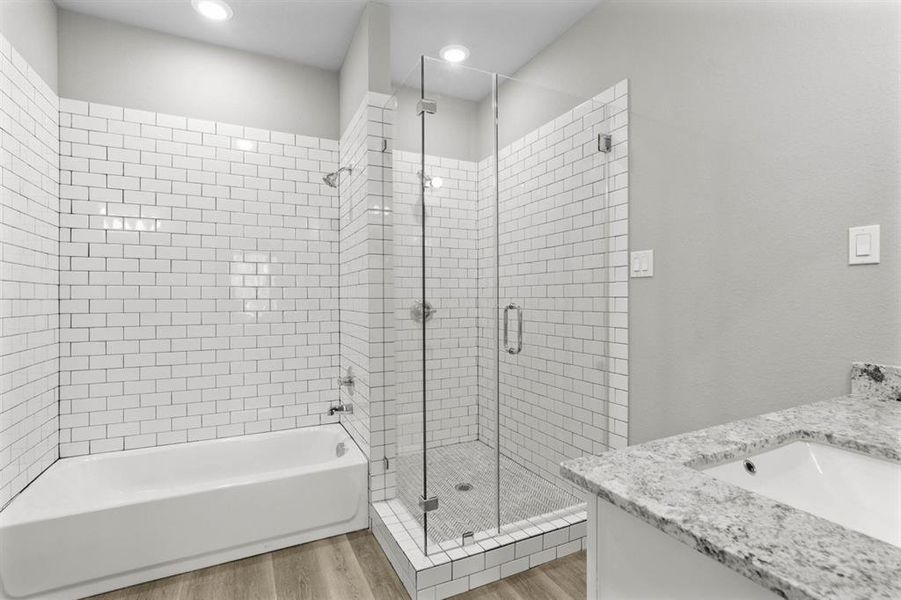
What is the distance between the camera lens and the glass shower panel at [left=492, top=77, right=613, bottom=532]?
84.5 inches

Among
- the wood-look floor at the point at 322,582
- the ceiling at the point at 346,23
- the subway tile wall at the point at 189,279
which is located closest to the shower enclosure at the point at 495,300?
the wood-look floor at the point at 322,582

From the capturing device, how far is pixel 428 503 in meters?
2.01

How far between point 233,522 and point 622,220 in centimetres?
241

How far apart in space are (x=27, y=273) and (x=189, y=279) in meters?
0.72

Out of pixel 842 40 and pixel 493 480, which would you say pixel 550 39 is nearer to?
pixel 842 40

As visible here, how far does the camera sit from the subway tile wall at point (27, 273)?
1.93 m

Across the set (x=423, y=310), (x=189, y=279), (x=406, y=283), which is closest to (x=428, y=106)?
(x=406, y=283)

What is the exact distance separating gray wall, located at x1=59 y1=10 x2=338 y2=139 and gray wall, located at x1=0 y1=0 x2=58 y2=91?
8cm

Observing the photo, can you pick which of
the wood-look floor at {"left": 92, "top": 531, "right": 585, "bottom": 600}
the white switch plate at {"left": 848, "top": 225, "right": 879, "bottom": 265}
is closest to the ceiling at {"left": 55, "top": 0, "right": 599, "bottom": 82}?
the white switch plate at {"left": 848, "top": 225, "right": 879, "bottom": 265}

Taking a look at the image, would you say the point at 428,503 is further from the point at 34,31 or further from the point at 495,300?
the point at 34,31

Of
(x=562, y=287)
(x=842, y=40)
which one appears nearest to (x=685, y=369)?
(x=562, y=287)

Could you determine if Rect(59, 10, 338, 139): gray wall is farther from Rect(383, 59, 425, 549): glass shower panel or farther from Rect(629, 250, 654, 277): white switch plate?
Rect(629, 250, 654, 277): white switch plate

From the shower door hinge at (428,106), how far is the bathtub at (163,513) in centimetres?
182

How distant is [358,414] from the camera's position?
264cm
